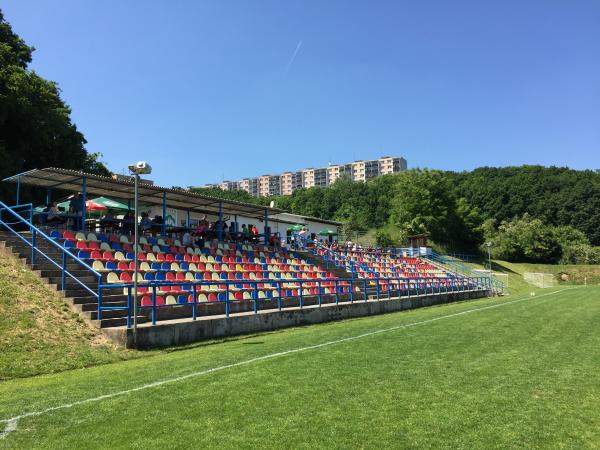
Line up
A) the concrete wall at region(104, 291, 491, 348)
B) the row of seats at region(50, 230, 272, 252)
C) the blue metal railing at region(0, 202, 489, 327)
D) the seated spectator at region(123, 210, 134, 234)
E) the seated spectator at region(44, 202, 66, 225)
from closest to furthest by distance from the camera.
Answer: the concrete wall at region(104, 291, 491, 348)
the blue metal railing at region(0, 202, 489, 327)
the row of seats at region(50, 230, 272, 252)
the seated spectator at region(44, 202, 66, 225)
the seated spectator at region(123, 210, 134, 234)

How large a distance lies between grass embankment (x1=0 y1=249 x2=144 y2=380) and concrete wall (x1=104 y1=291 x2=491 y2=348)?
69 centimetres

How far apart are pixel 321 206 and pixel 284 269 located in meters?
82.6

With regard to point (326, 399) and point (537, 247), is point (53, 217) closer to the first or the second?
point (326, 399)

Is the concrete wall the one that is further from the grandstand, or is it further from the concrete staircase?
the concrete staircase

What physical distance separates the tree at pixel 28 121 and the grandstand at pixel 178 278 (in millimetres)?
8830

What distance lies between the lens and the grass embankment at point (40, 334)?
367 inches

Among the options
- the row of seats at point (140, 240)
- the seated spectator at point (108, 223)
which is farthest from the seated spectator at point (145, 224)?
the row of seats at point (140, 240)

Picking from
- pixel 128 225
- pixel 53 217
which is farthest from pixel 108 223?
pixel 53 217

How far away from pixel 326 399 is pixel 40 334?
7.28 meters

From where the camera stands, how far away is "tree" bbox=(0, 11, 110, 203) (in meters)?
26.1

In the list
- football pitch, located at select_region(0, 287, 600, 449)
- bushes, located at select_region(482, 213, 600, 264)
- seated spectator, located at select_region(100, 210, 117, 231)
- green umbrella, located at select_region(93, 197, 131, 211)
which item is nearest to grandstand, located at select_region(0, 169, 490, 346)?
seated spectator, located at select_region(100, 210, 117, 231)

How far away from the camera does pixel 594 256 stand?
2835 inches

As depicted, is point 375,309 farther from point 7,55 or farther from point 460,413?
point 7,55

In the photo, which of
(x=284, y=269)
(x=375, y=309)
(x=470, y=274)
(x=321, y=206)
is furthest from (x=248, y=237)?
(x=321, y=206)
